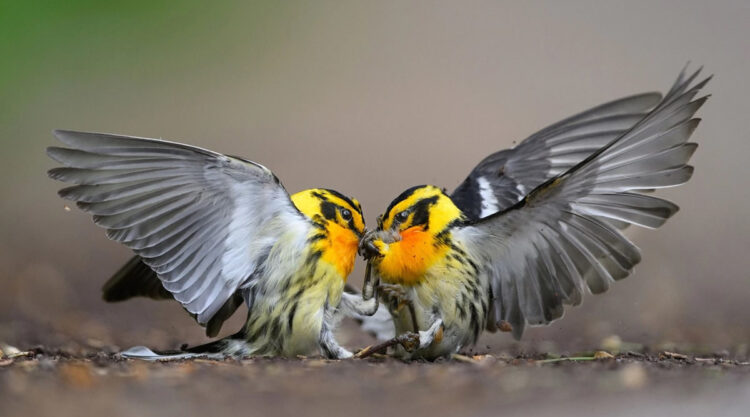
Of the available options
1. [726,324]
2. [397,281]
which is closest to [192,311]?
[397,281]

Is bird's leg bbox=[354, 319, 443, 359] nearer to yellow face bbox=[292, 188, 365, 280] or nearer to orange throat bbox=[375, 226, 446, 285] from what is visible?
orange throat bbox=[375, 226, 446, 285]

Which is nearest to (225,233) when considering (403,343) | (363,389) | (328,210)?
(328,210)

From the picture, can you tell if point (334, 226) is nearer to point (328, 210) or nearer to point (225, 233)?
point (328, 210)

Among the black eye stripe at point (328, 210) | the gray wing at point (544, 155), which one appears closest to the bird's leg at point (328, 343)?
the black eye stripe at point (328, 210)

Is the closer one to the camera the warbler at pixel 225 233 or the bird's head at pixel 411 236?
the warbler at pixel 225 233

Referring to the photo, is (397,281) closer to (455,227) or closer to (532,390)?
(455,227)

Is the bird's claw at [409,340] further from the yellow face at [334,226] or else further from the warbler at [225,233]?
the yellow face at [334,226]
